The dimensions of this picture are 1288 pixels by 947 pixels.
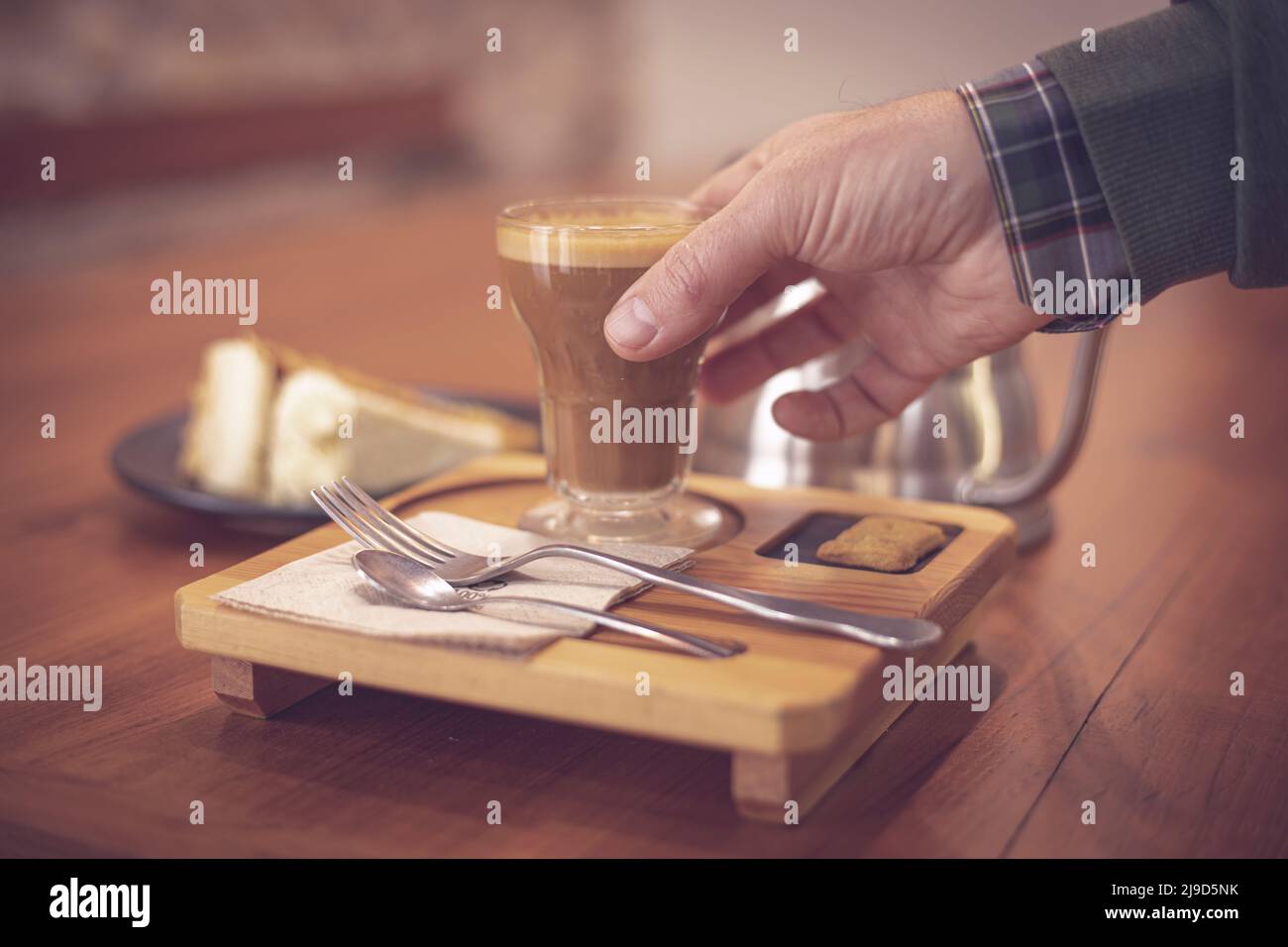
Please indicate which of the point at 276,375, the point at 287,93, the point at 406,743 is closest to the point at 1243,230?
the point at 406,743

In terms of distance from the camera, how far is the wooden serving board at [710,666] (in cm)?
65

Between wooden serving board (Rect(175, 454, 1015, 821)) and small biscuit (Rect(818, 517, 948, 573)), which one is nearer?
wooden serving board (Rect(175, 454, 1015, 821))

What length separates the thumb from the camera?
84 centimetres

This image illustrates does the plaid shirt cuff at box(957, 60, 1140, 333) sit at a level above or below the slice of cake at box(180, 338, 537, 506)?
above

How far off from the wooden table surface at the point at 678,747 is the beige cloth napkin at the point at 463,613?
85mm

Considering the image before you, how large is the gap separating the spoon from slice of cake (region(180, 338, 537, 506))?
373 millimetres

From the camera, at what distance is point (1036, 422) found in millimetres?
1208

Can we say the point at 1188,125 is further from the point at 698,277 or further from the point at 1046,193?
the point at 698,277

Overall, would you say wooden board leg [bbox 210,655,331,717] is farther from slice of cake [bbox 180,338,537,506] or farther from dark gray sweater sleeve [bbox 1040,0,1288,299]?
dark gray sweater sleeve [bbox 1040,0,1288,299]

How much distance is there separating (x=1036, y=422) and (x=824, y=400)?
24 cm

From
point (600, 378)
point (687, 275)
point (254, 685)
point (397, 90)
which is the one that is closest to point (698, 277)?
point (687, 275)

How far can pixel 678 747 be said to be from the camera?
77 centimetres

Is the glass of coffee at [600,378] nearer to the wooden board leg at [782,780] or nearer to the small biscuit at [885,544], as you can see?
the small biscuit at [885,544]

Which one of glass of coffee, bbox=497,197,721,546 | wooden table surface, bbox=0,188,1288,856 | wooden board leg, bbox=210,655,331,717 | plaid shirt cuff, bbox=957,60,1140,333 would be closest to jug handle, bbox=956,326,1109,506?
wooden table surface, bbox=0,188,1288,856
